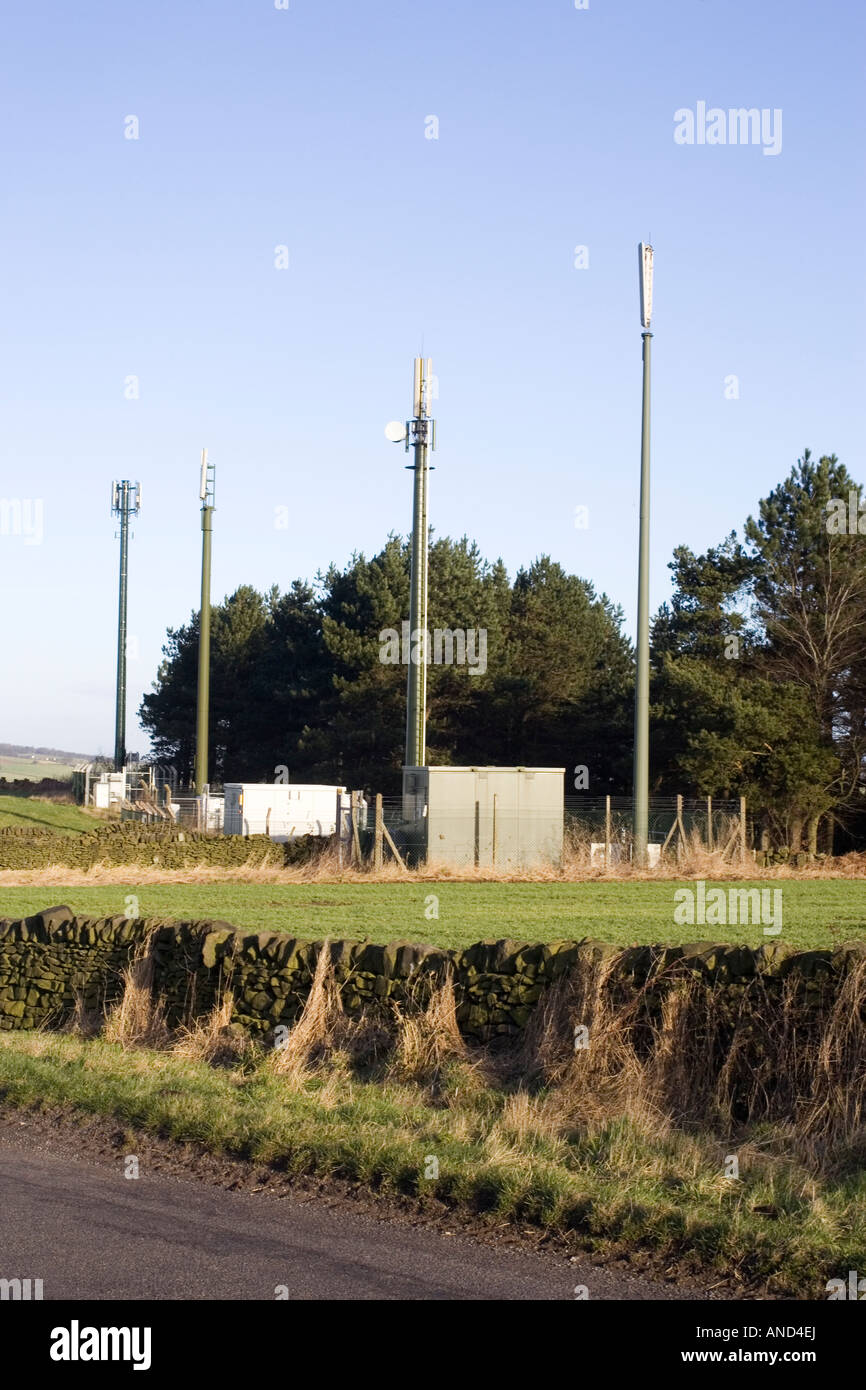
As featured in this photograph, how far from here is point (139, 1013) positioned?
37.8 ft

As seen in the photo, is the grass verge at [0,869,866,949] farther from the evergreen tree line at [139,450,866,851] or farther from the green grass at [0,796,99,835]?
the green grass at [0,796,99,835]

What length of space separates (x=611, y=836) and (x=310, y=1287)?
2909 centimetres

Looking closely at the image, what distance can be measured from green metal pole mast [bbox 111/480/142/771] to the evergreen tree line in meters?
7.80

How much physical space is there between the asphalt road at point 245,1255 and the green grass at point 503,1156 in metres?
0.43

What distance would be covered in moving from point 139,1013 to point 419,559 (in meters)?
23.7

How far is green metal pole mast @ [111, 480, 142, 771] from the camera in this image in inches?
2375

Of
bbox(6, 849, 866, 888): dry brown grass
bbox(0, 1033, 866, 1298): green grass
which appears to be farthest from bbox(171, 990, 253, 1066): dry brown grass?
bbox(6, 849, 866, 888): dry brown grass

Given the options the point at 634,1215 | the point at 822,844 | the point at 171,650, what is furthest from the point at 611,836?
the point at 171,650

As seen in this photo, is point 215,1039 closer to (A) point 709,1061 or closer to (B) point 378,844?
(A) point 709,1061

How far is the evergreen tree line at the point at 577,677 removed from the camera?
41531 mm

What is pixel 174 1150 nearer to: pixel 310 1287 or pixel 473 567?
pixel 310 1287

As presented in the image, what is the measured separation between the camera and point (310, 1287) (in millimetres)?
5707

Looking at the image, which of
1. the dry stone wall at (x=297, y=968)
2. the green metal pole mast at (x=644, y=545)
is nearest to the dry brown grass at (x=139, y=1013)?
the dry stone wall at (x=297, y=968)

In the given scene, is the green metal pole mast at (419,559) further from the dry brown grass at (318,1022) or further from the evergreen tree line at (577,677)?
the dry brown grass at (318,1022)
